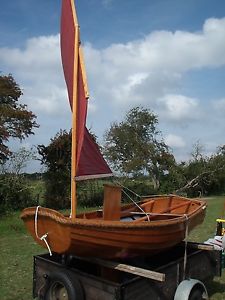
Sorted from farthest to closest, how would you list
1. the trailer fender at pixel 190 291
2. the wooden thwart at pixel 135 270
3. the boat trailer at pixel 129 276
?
1. the trailer fender at pixel 190 291
2. the boat trailer at pixel 129 276
3. the wooden thwart at pixel 135 270

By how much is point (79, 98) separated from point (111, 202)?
1.49 metres

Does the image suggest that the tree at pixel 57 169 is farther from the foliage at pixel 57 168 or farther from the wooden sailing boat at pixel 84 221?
the wooden sailing boat at pixel 84 221

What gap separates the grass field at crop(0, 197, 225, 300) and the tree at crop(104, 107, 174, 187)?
56.4 feet

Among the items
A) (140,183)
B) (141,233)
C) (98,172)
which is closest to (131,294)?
(141,233)

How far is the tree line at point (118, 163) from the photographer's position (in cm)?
1598

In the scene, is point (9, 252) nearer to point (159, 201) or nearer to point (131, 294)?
point (159, 201)

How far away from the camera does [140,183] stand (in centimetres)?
2581

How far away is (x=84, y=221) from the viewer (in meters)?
4.05

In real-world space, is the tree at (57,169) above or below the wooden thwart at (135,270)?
above

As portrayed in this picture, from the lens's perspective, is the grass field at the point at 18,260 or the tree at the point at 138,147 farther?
the tree at the point at 138,147

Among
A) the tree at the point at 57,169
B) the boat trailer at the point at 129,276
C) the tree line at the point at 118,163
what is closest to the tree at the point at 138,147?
Result: the tree line at the point at 118,163

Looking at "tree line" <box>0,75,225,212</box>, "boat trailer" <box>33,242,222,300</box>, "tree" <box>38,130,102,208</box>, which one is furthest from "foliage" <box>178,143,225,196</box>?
"boat trailer" <box>33,242,222,300</box>

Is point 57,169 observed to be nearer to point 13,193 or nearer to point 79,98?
point 13,193

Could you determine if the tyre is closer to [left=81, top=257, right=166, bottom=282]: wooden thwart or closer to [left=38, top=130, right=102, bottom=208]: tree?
[left=81, top=257, right=166, bottom=282]: wooden thwart
